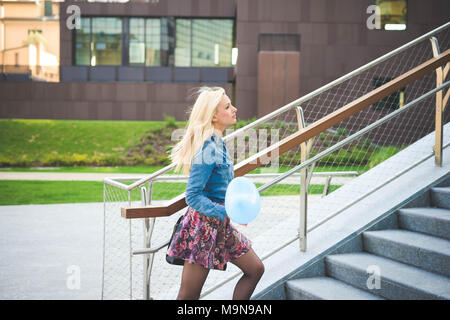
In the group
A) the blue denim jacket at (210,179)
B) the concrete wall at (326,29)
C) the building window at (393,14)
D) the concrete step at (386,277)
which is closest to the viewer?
the blue denim jacket at (210,179)

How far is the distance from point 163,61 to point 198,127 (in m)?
27.1

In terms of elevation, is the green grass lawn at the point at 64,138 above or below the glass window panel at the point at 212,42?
below

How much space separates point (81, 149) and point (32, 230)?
1509 cm

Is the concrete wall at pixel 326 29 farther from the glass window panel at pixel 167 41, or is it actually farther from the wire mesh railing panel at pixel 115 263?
the wire mesh railing panel at pixel 115 263

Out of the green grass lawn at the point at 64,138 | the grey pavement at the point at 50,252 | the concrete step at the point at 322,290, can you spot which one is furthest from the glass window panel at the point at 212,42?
the concrete step at the point at 322,290

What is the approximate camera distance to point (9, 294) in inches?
196

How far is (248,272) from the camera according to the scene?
3084 millimetres

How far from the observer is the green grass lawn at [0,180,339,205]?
11828 millimetres

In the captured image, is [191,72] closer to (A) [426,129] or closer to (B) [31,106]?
(B) [31,106]

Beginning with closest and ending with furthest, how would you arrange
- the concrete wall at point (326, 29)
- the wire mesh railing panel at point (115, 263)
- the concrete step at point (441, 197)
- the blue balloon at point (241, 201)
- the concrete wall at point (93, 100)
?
the blue balloon at point (241, 201) < the concrete step at point (441, 197) < the wire mesh railing panel at point (115, 263) < the concrete wall at point (326, 29) < the concrete wall at point (93, 100)

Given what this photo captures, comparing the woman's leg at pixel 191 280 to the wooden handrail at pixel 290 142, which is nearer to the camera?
the woman's leg at pixel 191 280

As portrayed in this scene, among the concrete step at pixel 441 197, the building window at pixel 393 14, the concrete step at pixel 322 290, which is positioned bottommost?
the concrete step at pixel 322 290

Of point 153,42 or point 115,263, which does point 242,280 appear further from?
point 153,42

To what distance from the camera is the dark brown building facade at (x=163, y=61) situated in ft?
84.2
